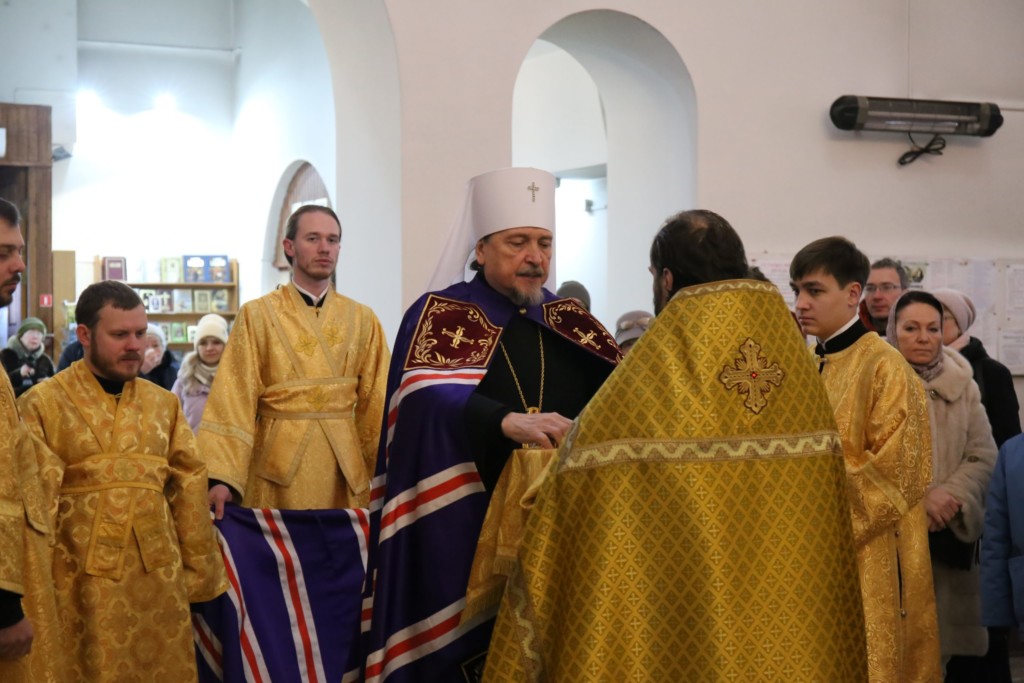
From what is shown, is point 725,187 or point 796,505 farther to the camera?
point 725,187

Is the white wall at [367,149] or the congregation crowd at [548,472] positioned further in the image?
the white wall at [367,149]

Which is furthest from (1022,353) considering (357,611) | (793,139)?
(357,611)

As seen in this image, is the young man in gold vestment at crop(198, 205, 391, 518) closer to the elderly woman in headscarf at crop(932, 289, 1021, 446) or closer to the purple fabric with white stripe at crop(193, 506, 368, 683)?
the purple fabric with white stripe at crop(193, 506, 368, 683)

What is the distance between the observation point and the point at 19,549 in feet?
8.68

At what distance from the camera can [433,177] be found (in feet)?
19.4

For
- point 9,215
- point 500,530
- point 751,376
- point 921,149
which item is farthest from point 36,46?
point 751,376

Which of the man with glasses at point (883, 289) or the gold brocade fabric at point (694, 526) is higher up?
the man with glasses at point (883, 289)

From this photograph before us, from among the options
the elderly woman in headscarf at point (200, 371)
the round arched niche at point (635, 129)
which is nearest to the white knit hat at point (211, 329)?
the elderly woman in headscarf at point (200, 371)

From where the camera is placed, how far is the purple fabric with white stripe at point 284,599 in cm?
394

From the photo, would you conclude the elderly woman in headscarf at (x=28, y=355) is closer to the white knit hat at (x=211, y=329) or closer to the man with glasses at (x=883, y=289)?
the white knit hat at (x=211, y=329)

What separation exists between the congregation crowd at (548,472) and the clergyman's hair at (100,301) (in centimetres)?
1

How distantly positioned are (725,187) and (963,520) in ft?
9.28

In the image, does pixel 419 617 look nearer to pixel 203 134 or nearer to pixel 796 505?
pixel 796 505

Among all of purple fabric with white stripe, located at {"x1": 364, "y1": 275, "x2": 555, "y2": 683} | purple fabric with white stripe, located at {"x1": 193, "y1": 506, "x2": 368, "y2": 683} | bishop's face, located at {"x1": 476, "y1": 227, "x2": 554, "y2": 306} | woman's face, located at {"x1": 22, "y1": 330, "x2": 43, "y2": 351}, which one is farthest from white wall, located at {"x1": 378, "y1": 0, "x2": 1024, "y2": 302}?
woman's face, located at {"x1": 22, "y1": 330, "x2": 43, "y2": 351}
